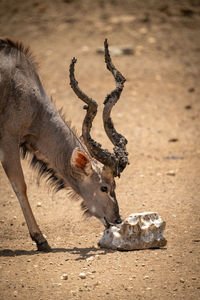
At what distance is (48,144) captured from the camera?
22.7 ft

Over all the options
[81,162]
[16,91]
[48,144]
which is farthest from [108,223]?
[16,91]

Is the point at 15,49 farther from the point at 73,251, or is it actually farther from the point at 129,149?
the point at 129,149

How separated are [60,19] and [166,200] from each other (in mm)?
13317

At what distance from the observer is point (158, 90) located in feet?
47.6

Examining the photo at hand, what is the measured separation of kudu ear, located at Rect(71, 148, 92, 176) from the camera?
662 cm

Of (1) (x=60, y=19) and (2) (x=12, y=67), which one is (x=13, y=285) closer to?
(2) (x=12, y=67)

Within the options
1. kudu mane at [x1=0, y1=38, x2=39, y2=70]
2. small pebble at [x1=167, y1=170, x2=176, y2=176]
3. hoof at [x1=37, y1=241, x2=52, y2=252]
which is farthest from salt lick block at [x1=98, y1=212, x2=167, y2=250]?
small pebble at [x1=167, y1=170, x2=176, y2=176]

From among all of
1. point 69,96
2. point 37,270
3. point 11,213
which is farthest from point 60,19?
point 37,270

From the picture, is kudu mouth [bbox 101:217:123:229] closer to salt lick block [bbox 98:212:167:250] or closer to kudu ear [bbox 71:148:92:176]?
salt lick block [bbox 98:212:167:250]

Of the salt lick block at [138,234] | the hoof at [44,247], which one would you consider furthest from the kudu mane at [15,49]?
the salt lick block at [138,234]

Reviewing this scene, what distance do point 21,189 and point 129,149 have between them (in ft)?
14.1

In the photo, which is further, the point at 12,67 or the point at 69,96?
the point at 69,96

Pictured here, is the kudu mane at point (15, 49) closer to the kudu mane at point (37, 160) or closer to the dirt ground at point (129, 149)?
the kudu mane at point (37, 160)

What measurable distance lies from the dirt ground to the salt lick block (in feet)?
0.36
